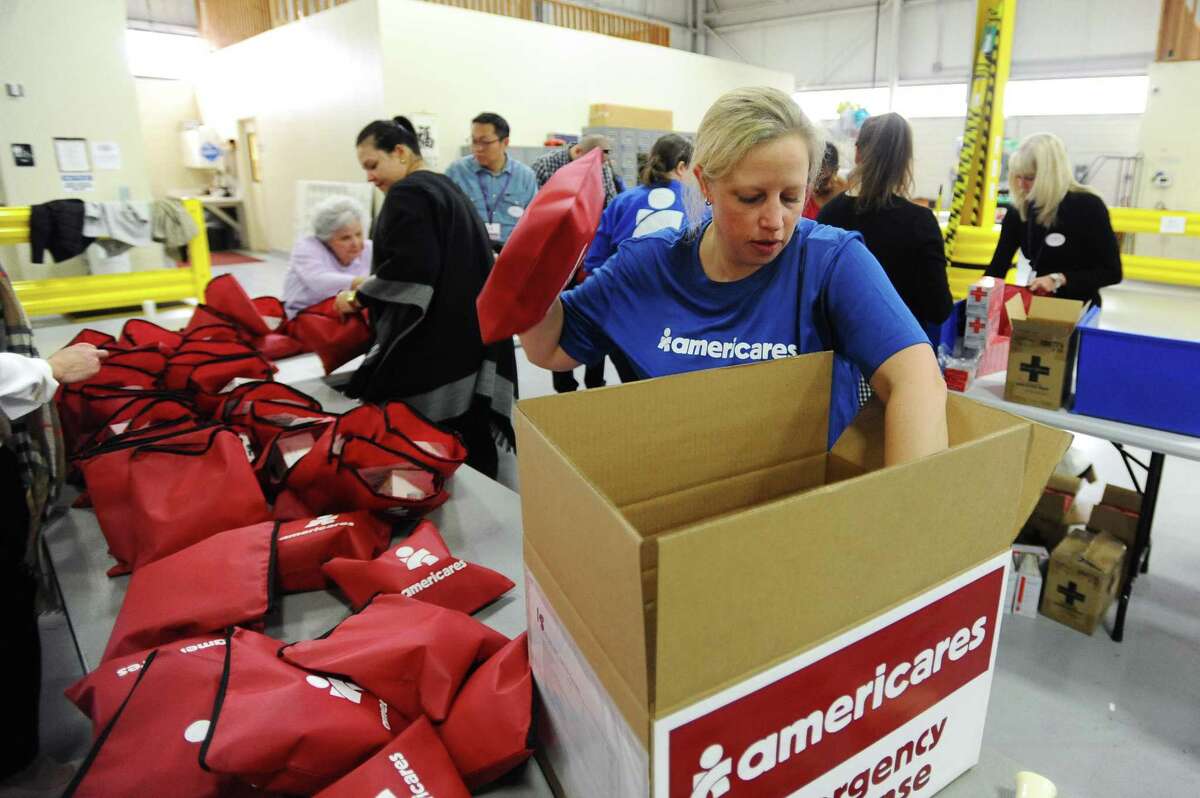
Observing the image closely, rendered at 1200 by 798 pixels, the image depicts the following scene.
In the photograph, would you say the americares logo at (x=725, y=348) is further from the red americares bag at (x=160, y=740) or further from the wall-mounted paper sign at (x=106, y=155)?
the wall-mounted paper sign at (x=106, y=155)

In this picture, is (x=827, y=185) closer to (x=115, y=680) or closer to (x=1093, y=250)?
(x=1093, y=250)

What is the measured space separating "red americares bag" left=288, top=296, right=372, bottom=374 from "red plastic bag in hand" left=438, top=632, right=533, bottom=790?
1886 millimetres

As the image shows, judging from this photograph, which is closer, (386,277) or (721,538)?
(721,538)

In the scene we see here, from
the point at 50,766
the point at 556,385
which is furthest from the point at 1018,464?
the point at 556,385

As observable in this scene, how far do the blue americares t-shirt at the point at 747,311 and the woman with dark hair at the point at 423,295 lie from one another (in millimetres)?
1157

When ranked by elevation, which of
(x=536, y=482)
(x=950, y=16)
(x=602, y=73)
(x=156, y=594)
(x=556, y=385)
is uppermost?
(x=950, y=16)

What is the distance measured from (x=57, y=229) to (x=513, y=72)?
506 cm

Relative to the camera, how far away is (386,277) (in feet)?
7.47

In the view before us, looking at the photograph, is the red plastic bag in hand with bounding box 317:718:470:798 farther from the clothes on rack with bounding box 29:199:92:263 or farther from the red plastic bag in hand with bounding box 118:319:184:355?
the clothes on rack with bounding box 29:199:92:263

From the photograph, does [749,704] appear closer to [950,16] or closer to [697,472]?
[697,472]

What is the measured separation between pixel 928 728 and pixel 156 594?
1.04 meters

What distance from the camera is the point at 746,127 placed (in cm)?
100

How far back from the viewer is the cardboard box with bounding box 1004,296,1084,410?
6.88ft

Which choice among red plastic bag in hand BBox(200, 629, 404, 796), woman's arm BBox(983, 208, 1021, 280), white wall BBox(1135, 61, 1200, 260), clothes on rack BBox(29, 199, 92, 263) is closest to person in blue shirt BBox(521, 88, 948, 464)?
red plastic bag in hand BBox(200, 629, 404, 796)
